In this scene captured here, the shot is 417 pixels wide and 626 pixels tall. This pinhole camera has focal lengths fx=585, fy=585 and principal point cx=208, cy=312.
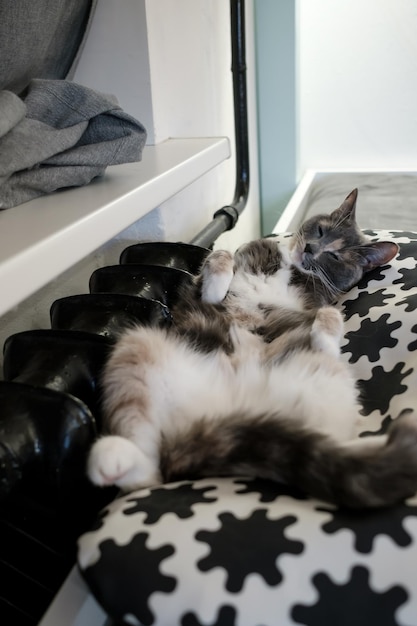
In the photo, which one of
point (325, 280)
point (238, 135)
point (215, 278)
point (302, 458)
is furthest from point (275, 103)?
point (302, 458)

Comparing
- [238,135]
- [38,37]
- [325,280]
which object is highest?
[38,37]

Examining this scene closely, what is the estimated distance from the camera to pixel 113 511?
1.95ft

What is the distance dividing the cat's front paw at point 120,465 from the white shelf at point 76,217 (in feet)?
0.62

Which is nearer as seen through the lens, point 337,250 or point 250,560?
point 250,560

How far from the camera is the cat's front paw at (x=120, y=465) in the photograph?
1.95 ft

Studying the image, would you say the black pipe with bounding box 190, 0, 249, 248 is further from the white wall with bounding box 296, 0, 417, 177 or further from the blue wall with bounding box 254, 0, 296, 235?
the white wall with bounding box 296, 0, 417, 177

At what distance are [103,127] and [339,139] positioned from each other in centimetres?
219

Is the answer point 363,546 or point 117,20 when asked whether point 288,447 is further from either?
point 117,20

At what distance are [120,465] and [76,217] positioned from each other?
27 centimetres

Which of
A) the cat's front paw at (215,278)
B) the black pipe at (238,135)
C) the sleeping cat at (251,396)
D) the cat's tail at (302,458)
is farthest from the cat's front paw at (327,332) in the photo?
the black pipe at (238,135)

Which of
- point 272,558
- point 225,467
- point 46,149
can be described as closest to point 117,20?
point 46,149

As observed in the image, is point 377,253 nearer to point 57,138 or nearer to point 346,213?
point 346,213

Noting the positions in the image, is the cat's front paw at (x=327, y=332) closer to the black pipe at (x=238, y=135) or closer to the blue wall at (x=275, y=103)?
the black pipe at (x=238, y=135)

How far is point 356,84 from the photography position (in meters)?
2.70
